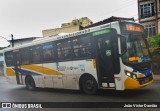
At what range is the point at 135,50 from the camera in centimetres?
976

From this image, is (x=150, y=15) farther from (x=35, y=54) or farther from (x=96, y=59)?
(x=96, y=59)

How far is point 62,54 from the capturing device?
40.2 ft

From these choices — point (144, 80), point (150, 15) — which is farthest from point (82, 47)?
point (150, 15)

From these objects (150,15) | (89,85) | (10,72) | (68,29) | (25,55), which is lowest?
(89,85)

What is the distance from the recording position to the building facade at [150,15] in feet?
113

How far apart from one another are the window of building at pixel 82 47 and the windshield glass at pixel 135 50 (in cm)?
191

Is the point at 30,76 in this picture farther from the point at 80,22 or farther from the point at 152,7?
the point at 80,22

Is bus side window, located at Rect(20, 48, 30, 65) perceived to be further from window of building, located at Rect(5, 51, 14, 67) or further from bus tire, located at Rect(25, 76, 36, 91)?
window of building, located at Rect(5, 51, 14, 67)

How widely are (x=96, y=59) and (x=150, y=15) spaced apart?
91.3 feet

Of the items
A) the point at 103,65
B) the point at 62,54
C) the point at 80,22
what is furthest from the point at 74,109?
the point at 80,22

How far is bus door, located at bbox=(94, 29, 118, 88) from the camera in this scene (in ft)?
32.2

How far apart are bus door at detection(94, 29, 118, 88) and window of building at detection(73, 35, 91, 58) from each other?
0.51 meters

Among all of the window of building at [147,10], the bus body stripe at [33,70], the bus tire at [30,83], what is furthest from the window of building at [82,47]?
the window of building at [147,10]

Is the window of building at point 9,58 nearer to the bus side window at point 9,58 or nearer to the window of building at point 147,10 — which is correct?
the bus side window at point 9,58
